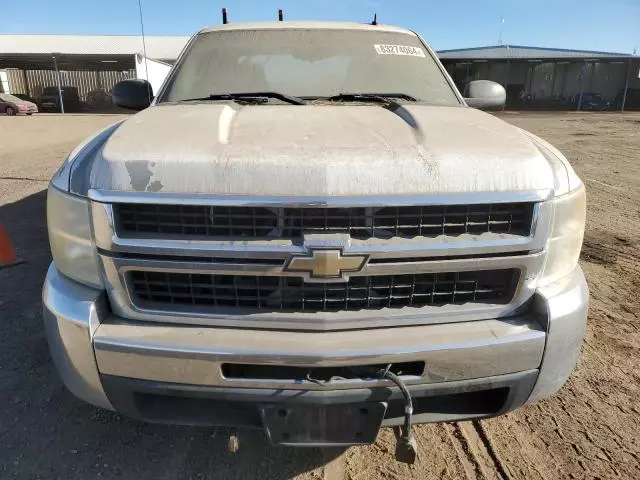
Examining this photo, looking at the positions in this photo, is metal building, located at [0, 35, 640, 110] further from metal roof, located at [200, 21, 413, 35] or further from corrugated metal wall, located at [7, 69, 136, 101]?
metal roof, located at [200, 21, 413, 35]

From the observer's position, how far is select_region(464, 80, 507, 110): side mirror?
3779 millimetres

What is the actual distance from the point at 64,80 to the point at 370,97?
1808 inches

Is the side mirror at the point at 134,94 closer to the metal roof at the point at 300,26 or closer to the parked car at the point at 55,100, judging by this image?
the metal roof at the point at 300,26

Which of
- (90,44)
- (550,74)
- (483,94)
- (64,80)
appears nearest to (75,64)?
(64,80)

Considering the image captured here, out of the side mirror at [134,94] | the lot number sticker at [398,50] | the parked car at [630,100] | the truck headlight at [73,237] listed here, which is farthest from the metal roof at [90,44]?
the truck headlight at [73,237]

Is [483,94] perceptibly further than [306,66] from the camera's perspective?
Yes

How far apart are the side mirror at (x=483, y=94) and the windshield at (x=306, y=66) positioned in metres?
0.42

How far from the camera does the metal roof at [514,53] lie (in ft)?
141

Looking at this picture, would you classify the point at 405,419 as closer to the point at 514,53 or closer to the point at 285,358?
the point at 285,358

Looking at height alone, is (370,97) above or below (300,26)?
below

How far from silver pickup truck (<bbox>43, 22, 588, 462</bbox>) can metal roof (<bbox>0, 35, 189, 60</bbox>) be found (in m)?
44.7

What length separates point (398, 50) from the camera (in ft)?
11.6

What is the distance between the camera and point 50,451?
2496mm

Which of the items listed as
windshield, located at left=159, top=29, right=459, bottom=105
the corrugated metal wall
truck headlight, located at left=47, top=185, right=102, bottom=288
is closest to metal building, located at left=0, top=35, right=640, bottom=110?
the corrugated metal wall
